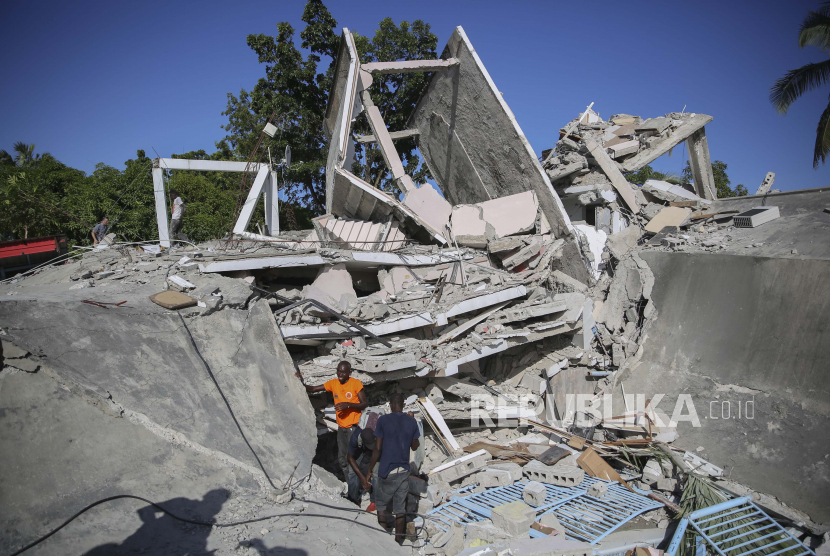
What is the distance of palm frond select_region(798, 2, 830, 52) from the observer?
13.4 meters

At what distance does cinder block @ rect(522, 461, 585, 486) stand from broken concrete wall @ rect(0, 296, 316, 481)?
8.22 feet

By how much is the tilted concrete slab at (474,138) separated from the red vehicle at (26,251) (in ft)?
28.0

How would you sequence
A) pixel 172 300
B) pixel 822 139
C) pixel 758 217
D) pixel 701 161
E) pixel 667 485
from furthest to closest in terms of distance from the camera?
1. pixel 822 139
2. pixel 701 161
3. pixel 758 217
4. pixel 667 485
5. pixel 172 300

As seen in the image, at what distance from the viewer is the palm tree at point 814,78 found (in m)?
13.4

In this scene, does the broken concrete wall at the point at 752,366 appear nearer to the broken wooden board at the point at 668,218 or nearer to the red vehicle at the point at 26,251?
the broken wooden board at the point at 668,218

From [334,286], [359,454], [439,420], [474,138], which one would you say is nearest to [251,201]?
[334,286]

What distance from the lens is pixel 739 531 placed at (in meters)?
4.26

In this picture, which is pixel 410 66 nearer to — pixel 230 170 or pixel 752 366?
pixel 230 170

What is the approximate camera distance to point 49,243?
10172 millimetres

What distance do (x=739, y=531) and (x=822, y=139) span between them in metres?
14.2

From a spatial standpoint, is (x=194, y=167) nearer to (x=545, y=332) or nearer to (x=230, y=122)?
(x=545, y=332)

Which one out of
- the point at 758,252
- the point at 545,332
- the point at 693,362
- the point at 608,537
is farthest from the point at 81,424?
the point at 758,252

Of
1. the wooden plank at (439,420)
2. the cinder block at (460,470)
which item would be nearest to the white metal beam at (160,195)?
the wooden plank at (439,420)

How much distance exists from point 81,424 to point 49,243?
Answer: 873 cm
